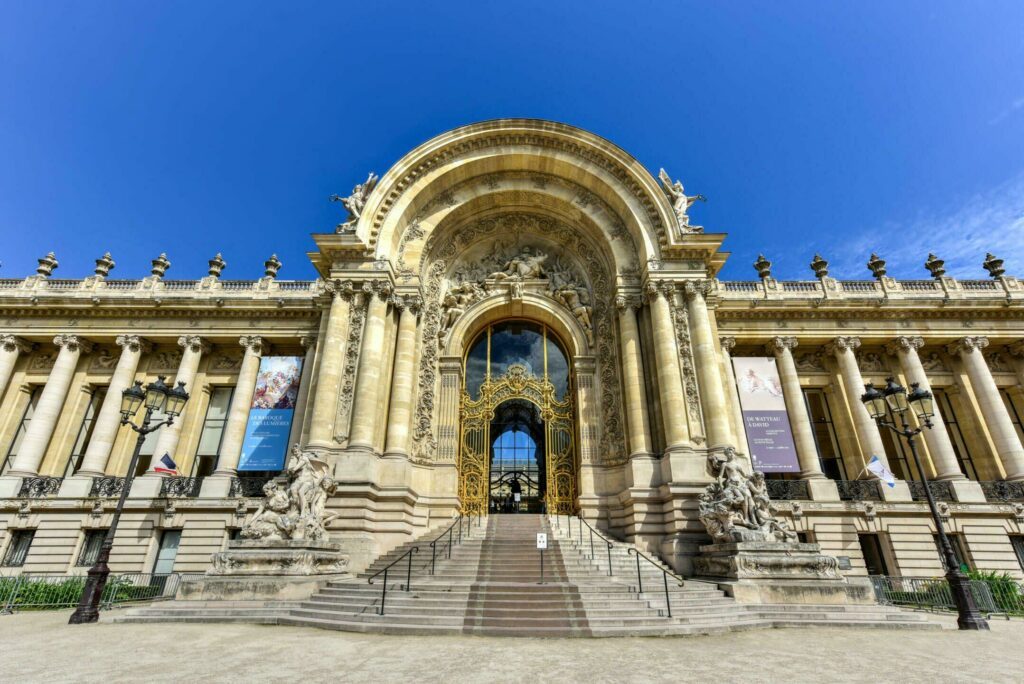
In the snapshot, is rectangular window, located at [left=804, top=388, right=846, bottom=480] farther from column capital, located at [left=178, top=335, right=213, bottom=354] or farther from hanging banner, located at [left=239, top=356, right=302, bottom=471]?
column capital, located at [left=178, top=335, right=213, bottom=354]

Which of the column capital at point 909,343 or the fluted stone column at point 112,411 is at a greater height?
the column capital at point 909,343

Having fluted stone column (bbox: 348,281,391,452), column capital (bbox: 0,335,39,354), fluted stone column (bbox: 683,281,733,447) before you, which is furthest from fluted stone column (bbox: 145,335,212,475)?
fluted stone column (bbox: 683,281,733,447)

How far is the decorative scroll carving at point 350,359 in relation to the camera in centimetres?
1433

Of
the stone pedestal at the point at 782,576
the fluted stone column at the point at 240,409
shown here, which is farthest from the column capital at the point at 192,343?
the stone pedestal at the point at 782,576

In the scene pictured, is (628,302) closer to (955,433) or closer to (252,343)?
(252,343)

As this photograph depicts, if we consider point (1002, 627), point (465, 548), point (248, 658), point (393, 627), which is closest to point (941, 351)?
point (1002, 627)

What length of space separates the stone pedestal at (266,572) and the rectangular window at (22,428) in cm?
1547

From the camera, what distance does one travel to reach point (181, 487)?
17.0 metres

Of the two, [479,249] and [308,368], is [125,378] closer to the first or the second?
[308,368]

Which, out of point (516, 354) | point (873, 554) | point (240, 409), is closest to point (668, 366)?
point (516, 354)

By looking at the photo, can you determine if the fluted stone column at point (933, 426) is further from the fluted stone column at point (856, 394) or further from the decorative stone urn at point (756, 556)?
the decorative stone urn at point (756, 556)

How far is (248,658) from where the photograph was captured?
5.75 m

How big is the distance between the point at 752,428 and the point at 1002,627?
8.46m

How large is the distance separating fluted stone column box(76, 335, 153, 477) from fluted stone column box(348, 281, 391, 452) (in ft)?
28.6
